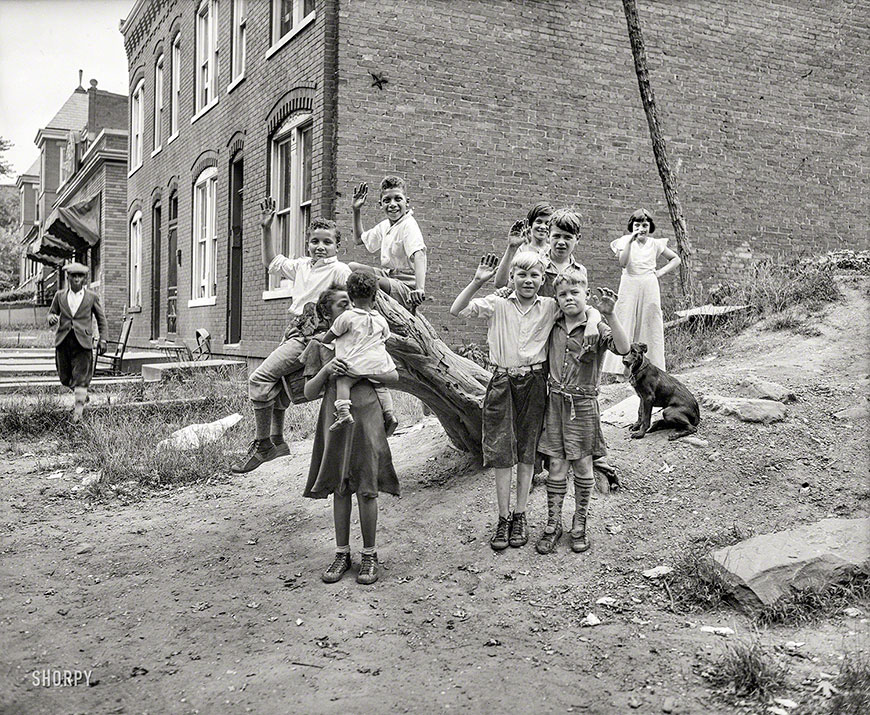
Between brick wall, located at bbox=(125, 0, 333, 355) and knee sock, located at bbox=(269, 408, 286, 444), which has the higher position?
brick wall, located at bbox=(125, 0, 333, 355)

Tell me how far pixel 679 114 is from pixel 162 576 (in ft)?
33.6

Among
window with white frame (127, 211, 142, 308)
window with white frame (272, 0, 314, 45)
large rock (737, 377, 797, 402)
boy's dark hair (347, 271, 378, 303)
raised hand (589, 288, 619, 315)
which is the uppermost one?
window with white frame (272, 0, 314, 45)

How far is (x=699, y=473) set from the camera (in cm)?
580

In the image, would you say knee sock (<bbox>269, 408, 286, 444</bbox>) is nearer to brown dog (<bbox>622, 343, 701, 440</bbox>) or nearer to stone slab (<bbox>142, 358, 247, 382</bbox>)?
brown dog (<bbox>622, 343, 701, 440</bbox>)

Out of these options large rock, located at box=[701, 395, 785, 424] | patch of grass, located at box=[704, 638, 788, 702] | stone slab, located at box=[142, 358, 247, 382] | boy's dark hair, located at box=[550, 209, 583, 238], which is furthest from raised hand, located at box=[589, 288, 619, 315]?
stone slab, located at box=[142, 358, 247, 382]

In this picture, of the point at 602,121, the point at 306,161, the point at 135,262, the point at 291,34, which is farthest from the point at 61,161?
the point at 602,121

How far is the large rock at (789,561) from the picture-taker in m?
4.27

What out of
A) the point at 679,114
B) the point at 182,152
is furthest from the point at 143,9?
the point at 679,114

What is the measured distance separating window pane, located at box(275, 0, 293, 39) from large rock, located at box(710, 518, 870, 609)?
10.3 metres

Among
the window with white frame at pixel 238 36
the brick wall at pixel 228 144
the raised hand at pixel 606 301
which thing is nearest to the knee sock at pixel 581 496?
the raised hand at pixel 606 301

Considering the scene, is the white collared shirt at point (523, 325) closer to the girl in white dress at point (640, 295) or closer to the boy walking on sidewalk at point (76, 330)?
the girl in white dress at point (640, 295)

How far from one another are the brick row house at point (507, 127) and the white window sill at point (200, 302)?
0.06 m

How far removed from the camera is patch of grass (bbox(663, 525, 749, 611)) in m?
4.37

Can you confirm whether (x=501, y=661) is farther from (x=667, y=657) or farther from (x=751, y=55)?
(x=751, y=55)
